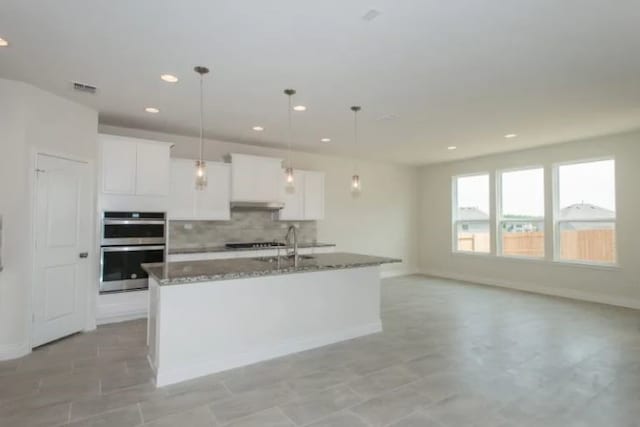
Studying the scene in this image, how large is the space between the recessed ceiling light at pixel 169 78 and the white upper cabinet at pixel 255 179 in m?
2.22

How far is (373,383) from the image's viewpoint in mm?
2896

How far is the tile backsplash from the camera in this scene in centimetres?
562

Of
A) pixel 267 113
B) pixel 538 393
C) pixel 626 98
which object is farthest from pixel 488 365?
pixel 267 113

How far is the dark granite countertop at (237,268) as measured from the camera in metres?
2.88

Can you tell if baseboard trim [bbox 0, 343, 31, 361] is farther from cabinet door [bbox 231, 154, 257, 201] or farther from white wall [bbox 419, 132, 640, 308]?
white wall [bbox 419, 132, 640, 308]

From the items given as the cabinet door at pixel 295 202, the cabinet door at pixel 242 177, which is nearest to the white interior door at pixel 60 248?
the cabinet door at pixel 242 177

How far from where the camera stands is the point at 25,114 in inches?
138

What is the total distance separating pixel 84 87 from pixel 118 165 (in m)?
1.16

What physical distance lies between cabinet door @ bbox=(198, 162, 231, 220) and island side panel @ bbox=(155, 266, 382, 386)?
2431mm

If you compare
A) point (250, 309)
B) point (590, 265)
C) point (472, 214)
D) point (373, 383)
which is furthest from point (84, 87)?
point (590, 265)

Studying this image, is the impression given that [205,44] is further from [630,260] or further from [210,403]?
[630,260]

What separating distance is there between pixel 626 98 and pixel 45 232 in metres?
6.36

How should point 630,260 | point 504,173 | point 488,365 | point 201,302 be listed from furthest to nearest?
1. point 504,173
2. point 630,260
3. point 488,365
4. point 201,302

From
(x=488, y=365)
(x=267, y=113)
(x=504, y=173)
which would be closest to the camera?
(x=488, y=365)
